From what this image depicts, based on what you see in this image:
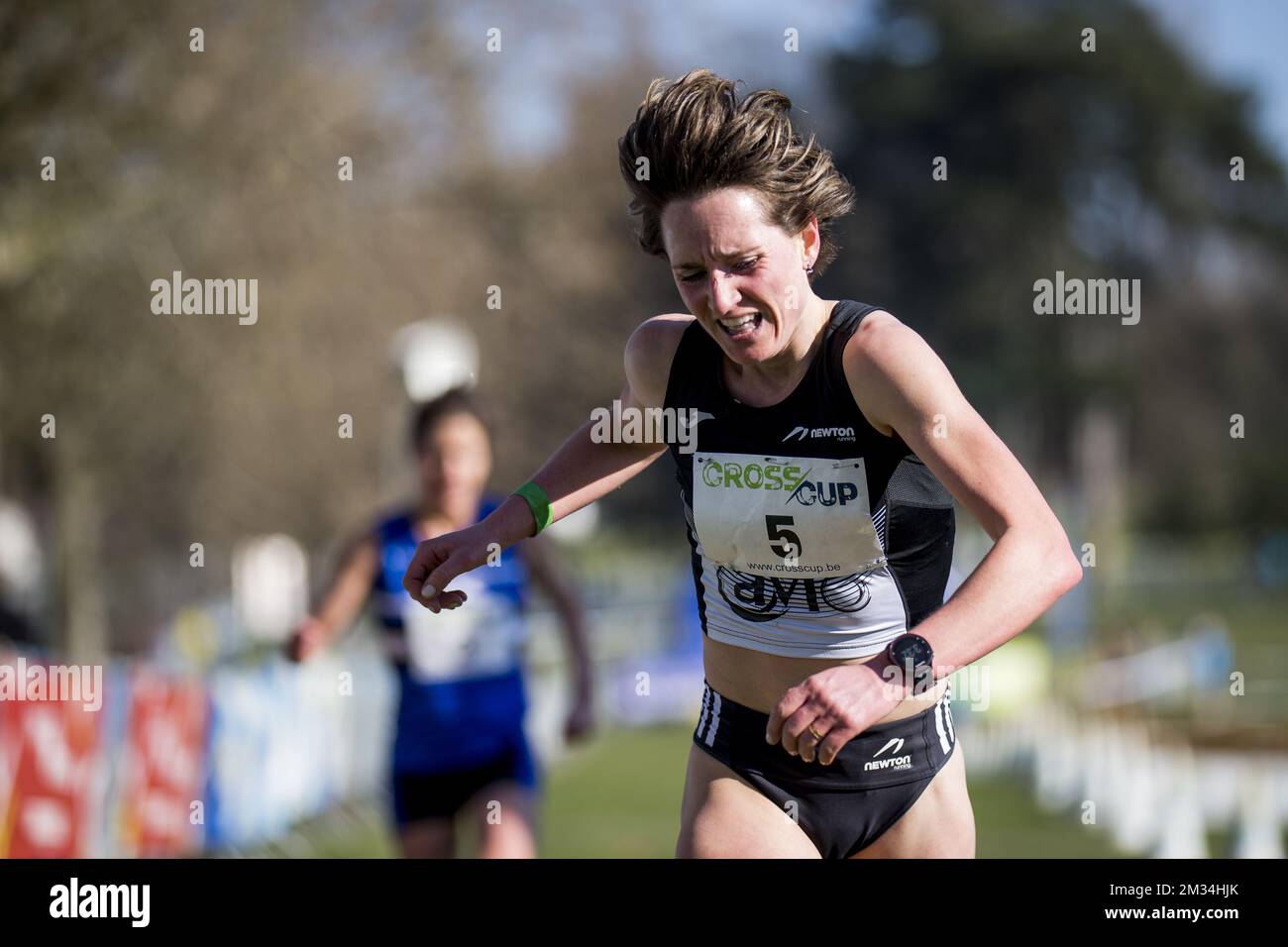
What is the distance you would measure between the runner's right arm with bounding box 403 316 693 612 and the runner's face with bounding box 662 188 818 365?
348 mm

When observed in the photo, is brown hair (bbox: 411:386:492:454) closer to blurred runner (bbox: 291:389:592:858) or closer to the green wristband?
blurred runner (bbox: 291:389:592:858)

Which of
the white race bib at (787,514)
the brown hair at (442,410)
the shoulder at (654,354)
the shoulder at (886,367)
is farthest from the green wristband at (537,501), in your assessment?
the brown hair at (442,410)

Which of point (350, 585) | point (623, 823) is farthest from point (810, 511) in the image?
point (623, 823)

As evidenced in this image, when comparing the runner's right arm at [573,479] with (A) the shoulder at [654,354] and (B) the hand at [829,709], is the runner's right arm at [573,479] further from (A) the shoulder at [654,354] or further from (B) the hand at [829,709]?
(B) the hand at [829,709]

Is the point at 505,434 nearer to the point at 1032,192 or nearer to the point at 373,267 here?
the point at 373,267

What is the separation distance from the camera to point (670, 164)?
3434mm

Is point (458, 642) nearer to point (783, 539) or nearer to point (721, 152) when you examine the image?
point (783, 539)

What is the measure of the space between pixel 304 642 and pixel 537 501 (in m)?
2.25

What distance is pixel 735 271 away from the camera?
3.39 meters

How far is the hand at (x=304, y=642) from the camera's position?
587cm

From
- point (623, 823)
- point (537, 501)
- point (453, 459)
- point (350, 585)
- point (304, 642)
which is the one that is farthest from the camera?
point (623, 823)

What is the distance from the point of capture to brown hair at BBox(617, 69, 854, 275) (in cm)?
340

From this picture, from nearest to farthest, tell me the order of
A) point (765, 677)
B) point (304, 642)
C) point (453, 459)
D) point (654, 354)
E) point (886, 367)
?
point (886, 367), point (765, 677), point (654, 354), point (304, 642), point (453, 459)

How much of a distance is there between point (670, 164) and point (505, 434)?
25.3 m
